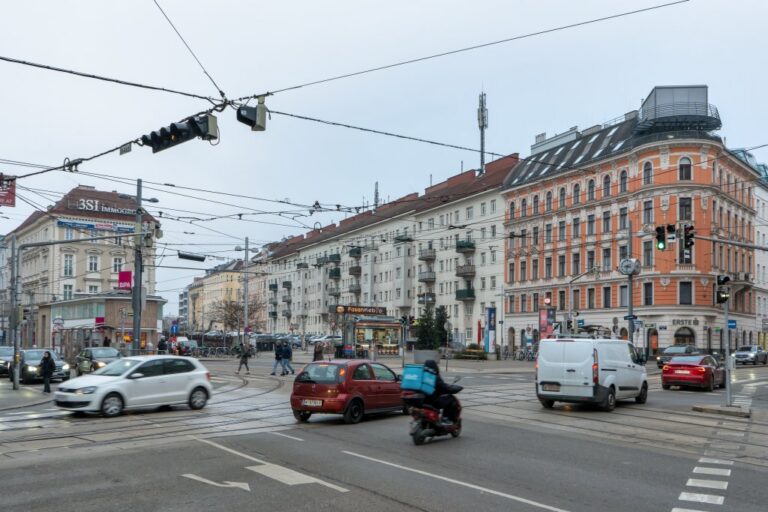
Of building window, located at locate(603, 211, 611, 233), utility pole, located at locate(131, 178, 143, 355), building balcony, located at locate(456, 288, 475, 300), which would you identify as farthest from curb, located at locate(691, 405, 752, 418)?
building balcony, located at locate(456, 288, 475, 300)

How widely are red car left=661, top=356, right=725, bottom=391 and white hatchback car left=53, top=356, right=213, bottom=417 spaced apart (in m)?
17.9

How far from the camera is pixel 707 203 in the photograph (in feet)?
189

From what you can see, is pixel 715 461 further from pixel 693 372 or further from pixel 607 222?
pixel 607 222

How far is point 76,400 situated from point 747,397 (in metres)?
21.2

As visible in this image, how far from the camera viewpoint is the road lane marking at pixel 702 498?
9031 millimetres

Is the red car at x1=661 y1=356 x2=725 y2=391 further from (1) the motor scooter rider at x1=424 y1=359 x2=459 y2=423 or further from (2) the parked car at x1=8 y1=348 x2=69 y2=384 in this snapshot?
(2) the parked car at x1=8 y1=348 x2=69 y2=384

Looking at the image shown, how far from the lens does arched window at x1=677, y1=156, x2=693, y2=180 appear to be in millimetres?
57125

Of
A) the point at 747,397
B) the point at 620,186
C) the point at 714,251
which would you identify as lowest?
the point at 747,397

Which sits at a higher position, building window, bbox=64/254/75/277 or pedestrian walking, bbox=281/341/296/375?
building window, bbox=64/254/75/277

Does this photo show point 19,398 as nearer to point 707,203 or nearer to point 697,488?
point 697,488

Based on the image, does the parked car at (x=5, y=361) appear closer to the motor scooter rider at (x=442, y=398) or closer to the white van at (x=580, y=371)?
the white van at (x=580, y=371)

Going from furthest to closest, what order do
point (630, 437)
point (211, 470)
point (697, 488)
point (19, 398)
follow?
point (19, 398) → point (630, 437) → point (211, 470) → point (697, 488)

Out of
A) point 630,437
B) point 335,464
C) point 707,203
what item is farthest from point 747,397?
point 707,203

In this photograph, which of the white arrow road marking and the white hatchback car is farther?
the white hatchback car
